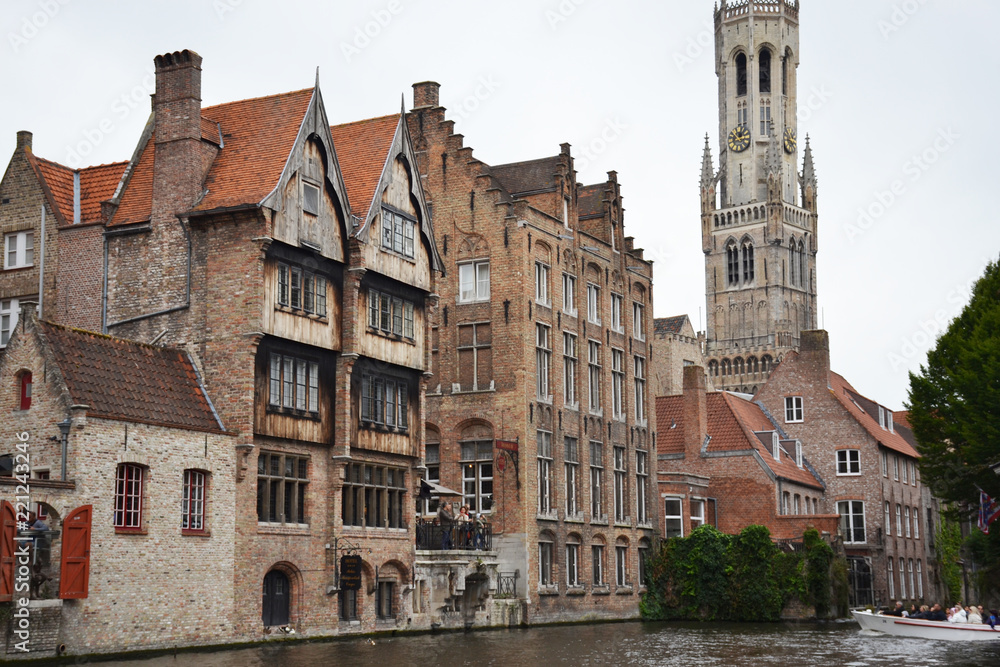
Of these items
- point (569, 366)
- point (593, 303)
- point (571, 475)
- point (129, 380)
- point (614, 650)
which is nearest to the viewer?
point (129, 380)

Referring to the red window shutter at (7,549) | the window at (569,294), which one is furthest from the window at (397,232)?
the red window shutter at (7,549)

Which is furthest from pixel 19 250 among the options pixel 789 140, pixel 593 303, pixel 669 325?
pixel 789 140

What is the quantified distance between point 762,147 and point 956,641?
5105 inches

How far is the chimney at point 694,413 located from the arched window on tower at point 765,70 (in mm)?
110865

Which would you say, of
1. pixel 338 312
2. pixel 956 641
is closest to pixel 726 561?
pixel 956 641

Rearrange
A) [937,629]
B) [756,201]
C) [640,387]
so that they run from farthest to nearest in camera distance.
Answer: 1. [756,201]
2. [640,387]
3. [937,629]

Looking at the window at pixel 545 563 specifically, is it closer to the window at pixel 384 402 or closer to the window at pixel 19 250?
the window at pixel 384 402

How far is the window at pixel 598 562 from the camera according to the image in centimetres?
5216

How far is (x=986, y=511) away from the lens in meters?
45.1

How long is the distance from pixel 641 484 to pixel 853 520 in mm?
16653

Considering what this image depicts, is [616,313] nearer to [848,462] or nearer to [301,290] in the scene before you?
[848,462]

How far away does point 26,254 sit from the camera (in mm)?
38938

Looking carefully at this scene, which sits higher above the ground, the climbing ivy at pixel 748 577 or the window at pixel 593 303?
the window at pixel 593 303

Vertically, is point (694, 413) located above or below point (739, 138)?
below
